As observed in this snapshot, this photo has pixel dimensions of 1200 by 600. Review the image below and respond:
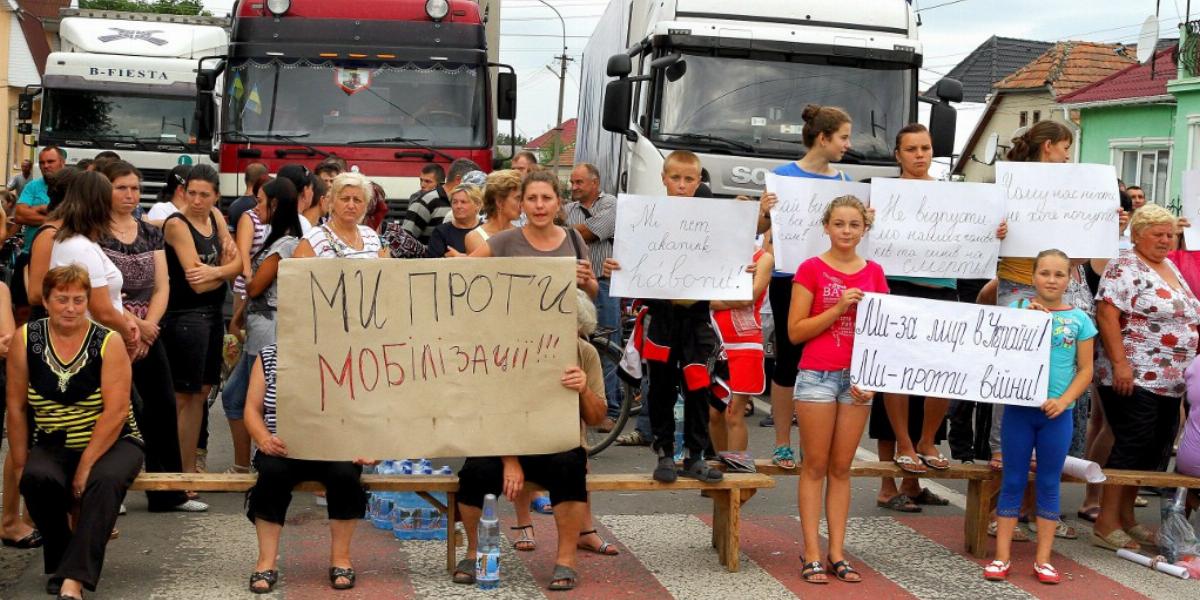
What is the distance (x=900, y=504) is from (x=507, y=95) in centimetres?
882

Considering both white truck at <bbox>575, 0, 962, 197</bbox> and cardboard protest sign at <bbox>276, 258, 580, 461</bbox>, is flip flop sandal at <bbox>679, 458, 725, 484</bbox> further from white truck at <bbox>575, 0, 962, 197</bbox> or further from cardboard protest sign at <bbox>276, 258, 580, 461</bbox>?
white truck at <bbox>575, 0, 962, 197</bbox>

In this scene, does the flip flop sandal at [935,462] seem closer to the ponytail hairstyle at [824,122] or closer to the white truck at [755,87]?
the ponytail hairstyle at [824,122]

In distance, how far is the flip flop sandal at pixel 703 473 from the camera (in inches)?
268

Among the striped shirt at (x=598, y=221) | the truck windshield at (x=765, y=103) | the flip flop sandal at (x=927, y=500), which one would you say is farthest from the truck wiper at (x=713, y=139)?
the flip flop sandal at (x=927, y=500)

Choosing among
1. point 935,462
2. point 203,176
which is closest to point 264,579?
point 203,176

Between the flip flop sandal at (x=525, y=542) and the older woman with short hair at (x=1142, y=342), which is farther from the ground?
the older woman with short hair at (x=1142, y=342)

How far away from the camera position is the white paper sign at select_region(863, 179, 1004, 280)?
24.6ft

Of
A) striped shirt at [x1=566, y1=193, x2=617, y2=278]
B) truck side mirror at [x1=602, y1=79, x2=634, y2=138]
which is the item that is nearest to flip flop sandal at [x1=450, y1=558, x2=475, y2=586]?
striped shirt at [x1=566, y1=193, x2=617, y2=278]

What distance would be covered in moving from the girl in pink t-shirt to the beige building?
104ft

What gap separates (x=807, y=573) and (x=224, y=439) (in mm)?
4960

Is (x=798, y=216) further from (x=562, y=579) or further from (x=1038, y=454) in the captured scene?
(x=562, y=579)

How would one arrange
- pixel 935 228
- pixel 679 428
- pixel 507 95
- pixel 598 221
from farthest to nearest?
pixel 507 95
pixel 598 221
pixel 679 428
pixel 935 228

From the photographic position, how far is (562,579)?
6.48 meters

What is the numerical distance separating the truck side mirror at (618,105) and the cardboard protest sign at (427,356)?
23.0ft
